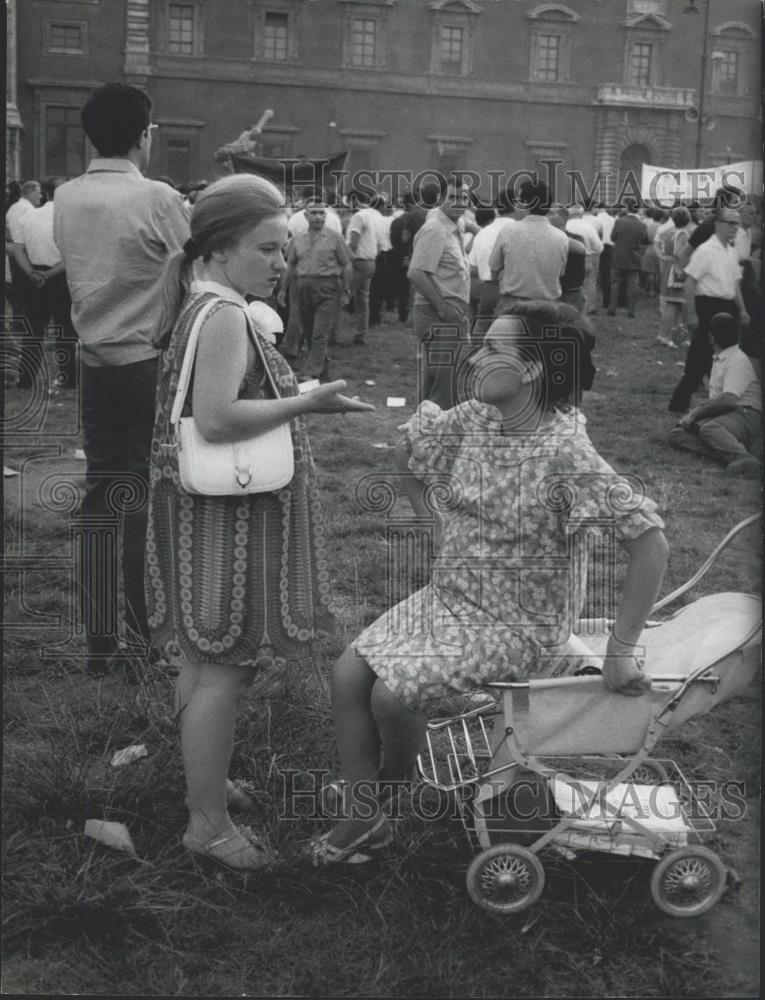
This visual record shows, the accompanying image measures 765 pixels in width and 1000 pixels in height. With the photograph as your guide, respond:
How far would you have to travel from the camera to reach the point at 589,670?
9.24 ft

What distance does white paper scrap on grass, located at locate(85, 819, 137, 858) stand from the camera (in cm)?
282

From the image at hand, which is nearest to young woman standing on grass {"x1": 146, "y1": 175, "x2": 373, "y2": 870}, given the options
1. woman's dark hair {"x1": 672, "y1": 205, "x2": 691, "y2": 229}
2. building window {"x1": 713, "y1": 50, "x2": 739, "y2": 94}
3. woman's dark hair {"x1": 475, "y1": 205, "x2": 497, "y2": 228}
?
building window {"x1": 713, "y1": 50, "x2": 739, "y2": 94}

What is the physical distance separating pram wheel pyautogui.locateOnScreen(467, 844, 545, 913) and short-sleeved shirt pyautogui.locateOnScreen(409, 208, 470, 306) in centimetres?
589

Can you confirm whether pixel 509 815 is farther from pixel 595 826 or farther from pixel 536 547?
pixel 536 547

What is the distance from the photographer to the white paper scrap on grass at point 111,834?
2.82 metres

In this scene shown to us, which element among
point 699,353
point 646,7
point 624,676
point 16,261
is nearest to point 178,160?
point 16,261

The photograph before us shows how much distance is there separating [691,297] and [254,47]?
21.2 ft

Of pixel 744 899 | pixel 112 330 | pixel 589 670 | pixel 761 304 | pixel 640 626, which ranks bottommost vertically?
pixel 744 899

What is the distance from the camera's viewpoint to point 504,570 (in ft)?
8.75

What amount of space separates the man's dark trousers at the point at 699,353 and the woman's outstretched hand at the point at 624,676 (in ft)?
23.8

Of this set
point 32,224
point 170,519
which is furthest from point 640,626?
point 32,224

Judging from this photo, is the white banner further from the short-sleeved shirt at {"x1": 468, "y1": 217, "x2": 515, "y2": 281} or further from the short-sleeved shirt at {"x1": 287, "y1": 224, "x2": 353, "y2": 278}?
the short-sleeved shirt at {"x1": 287, "y1": 224, "x2": 353, "y2": 278}

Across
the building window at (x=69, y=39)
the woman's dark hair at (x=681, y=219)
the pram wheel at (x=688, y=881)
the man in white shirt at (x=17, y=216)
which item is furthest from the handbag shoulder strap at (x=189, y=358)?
the woman's dark hair at (x=681, y=219)

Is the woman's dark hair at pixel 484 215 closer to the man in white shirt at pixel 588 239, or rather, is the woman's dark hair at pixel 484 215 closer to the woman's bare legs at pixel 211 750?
the man in white shirt at pixel 588 239
